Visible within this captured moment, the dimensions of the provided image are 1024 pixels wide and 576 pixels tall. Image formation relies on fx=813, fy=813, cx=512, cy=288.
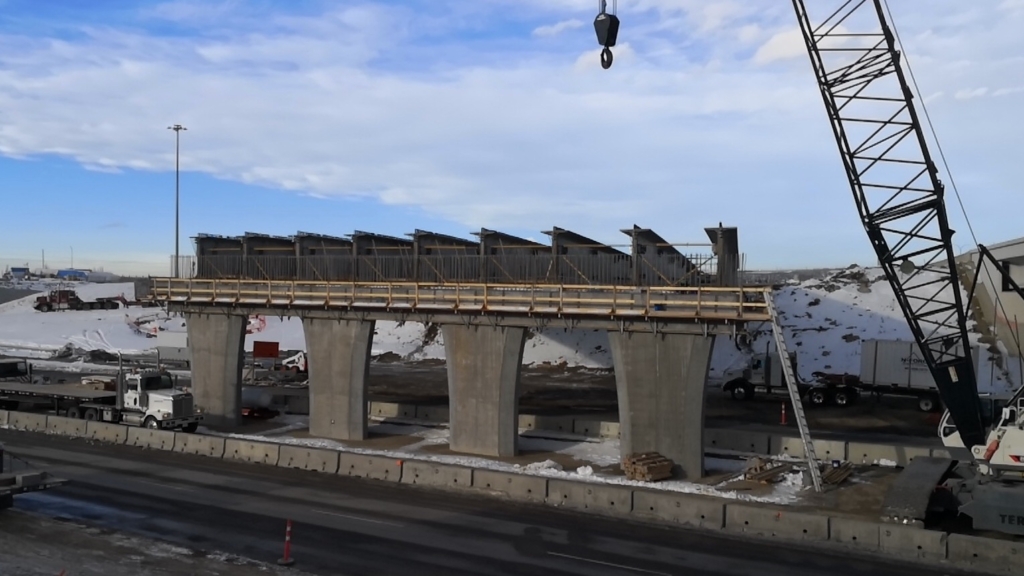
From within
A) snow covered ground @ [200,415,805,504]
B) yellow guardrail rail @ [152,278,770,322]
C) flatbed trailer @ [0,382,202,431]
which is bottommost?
snow covered ground @ [200,415,805,504]

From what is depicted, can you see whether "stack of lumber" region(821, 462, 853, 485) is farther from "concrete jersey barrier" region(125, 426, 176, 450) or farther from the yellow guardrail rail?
"concrete jersey barrier" region(125, 426, 176, 450)

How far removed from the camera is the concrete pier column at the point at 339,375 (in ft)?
106

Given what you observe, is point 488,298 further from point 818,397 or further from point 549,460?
point 818,397

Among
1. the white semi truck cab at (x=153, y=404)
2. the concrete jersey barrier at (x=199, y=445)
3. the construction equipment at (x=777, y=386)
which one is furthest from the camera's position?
the construction equipment at (x=777, y=386)

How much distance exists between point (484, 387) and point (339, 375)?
6.77 meters

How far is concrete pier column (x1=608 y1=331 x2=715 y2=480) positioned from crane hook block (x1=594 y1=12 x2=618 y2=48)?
924 centimetres

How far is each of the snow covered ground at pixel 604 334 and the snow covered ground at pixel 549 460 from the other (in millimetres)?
21219

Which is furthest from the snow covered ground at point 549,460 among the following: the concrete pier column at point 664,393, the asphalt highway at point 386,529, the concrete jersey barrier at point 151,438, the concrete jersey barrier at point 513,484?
the asphalt highway at point 386,529

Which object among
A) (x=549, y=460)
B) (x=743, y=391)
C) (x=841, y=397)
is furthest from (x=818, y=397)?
(x=549, y=460)

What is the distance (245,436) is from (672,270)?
61.4 feet

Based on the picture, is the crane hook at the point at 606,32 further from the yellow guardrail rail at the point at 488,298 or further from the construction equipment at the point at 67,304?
the construction equipment at the point at 67,304

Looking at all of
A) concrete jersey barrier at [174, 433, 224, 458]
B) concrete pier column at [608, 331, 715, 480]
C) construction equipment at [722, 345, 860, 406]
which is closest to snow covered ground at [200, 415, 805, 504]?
concrete pier column at [608, 331, 715, 480]

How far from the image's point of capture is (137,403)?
33.9 metres

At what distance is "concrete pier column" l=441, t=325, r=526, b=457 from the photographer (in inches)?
1144
